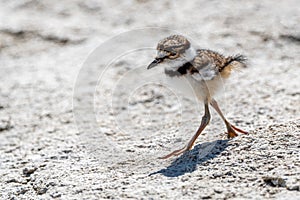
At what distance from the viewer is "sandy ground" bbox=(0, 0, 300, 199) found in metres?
4.10

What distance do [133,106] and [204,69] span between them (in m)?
1.69

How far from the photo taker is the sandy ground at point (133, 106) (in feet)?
13.4

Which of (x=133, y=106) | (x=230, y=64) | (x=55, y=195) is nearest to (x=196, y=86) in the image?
(x=230, y=64)

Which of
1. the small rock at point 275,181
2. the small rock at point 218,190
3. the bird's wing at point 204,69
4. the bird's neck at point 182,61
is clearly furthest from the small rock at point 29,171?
the small rock at point 275,181

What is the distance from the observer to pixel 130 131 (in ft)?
18.5

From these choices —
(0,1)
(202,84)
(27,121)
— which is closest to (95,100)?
(27,121)

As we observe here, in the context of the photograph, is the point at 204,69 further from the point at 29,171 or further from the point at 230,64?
the point at 29,171

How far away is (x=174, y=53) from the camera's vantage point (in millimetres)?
4680

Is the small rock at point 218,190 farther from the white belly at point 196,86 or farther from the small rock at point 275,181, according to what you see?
the white belly at point 196,86

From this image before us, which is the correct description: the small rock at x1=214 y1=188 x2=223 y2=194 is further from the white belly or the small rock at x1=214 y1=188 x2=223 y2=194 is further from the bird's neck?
the bird's neck

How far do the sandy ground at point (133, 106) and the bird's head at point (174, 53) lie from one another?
0.68 metres

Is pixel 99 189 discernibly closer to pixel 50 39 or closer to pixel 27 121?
pixel 27 121

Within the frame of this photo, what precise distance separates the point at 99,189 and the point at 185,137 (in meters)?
1.27

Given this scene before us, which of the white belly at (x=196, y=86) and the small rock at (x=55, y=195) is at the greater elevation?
the white belly at (x=196, y=86)
